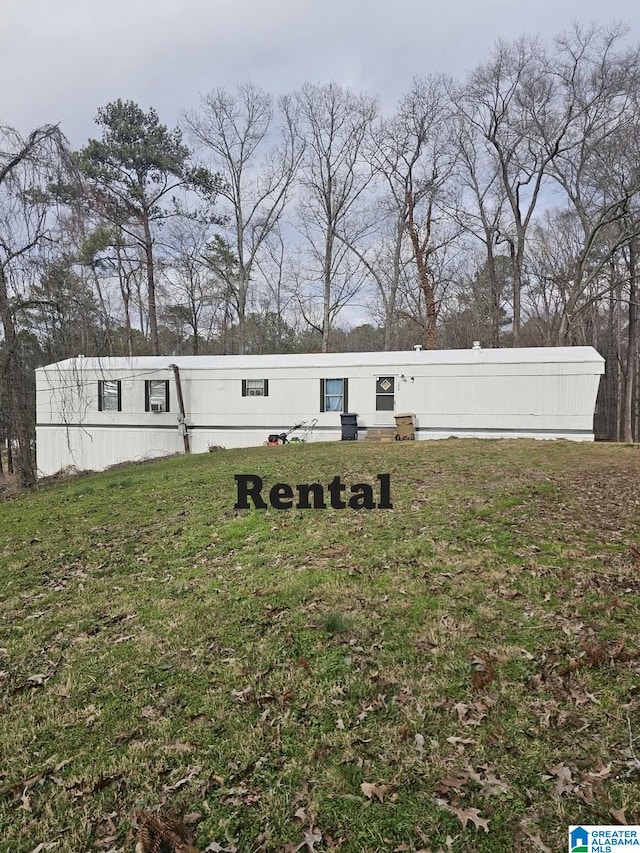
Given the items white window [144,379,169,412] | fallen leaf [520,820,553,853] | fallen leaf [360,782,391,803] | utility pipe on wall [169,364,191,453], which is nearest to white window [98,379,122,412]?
white window [144,379,169,412]

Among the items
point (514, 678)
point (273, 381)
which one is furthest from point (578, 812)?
point (273, 381)

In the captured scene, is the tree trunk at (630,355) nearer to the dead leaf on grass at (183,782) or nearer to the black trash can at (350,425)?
the black trash can at (350,425)

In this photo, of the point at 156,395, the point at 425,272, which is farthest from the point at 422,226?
the point at 156,395

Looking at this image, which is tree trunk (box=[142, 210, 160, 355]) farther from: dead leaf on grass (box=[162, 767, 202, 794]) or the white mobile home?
dead leaf on grass (box=[162, 767, 202, 794])

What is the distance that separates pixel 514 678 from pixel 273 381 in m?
12.4

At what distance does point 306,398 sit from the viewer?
14.6 m

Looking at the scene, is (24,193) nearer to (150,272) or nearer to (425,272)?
(150,272)

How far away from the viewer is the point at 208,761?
2.37 meters

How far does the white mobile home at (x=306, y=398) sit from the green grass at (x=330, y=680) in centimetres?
760

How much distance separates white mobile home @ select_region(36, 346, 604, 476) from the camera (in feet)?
42.9

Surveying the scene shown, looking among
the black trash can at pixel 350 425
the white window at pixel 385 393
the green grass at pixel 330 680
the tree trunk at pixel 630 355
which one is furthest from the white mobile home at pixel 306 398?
the tree trunk at pixel 630 355

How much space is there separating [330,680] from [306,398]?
11853 millimetres

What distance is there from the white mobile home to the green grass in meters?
7.60

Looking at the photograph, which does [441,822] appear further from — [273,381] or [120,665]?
[273,381]
